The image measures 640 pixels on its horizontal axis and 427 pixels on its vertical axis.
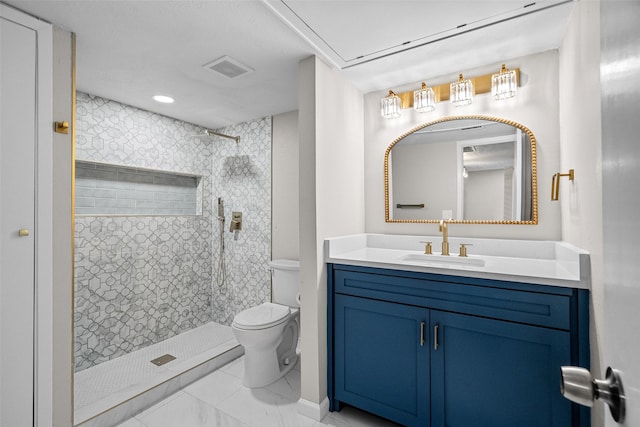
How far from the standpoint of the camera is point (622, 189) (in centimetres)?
38

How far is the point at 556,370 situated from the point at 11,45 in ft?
9.27

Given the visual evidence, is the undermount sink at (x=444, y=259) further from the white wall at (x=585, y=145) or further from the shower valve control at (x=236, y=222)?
the shower valve control at (x=236, y=222)

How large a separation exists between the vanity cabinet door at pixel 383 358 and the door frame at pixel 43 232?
1.50 meters

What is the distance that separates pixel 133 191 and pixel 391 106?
2.41 m

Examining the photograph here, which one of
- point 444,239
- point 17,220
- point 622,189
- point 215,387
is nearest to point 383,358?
point 444,239

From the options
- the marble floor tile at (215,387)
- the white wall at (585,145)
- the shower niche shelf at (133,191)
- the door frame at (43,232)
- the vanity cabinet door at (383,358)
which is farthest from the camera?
the shower niche shelf at (133,191)

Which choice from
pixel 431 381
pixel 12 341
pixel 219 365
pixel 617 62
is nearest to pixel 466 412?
pixel 431 381

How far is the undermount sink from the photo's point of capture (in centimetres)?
178

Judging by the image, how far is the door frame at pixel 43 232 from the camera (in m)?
1.41

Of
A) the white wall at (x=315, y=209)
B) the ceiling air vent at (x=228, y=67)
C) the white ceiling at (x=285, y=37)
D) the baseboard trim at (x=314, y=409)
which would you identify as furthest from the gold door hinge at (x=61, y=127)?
the baseboard trim at (x=314, y=409)

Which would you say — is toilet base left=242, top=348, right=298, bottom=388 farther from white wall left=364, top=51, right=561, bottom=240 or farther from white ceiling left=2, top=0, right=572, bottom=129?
white ceiling left=2, top=0, right=572, bottom=129

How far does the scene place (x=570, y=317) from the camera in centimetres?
123

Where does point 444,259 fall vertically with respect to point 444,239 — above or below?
below

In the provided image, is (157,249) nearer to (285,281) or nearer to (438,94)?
(285,281)
